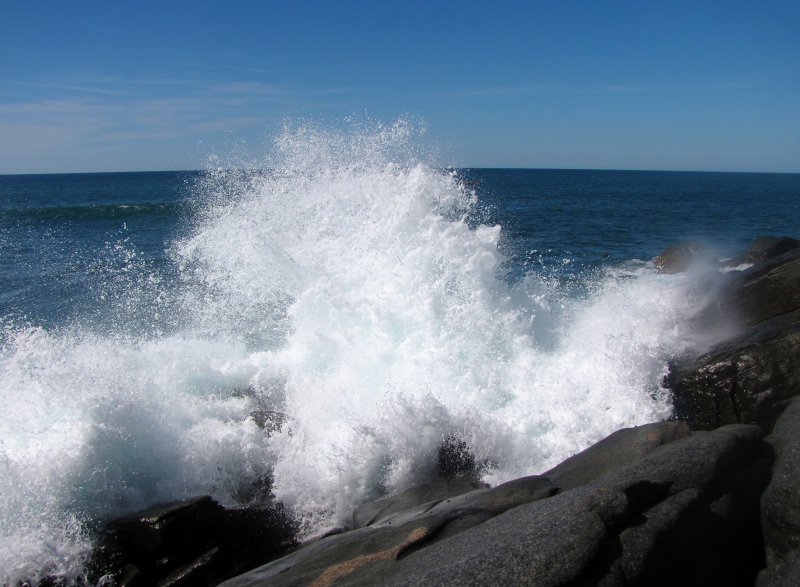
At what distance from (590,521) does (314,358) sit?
6798mm

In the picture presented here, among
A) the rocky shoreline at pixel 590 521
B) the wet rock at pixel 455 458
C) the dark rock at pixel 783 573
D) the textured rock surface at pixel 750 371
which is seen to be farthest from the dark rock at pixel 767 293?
the dark rock at pixel 783 573

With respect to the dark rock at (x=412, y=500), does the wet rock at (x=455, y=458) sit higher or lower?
higher

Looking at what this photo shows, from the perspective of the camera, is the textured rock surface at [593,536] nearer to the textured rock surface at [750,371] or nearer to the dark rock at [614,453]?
the dark rock at [614,453]

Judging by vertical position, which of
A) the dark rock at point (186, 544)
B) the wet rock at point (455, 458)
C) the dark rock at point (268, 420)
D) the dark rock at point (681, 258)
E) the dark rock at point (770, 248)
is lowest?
the dark rock at point (186, 544)

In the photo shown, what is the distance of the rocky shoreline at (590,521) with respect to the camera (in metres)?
3.70

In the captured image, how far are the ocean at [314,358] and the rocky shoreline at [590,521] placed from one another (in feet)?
1.55

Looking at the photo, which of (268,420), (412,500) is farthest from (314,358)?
(412,500)

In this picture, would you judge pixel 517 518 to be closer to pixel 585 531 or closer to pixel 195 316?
pixel 585 531

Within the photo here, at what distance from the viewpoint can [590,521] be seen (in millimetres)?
3828

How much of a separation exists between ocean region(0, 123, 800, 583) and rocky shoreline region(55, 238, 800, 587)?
47 cm

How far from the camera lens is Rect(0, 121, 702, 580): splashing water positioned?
6.66 meters

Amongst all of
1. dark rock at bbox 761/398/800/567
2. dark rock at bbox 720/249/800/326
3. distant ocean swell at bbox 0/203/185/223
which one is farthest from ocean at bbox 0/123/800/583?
distant ocean swell at bbox 0/203/185/223

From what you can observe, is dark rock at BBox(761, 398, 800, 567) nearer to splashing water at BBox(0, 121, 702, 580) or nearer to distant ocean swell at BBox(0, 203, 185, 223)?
splashing water at BBox(0, 121, 702, 580)

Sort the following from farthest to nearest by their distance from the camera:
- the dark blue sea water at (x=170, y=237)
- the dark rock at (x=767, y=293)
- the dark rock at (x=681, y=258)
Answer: the dark rock at (x=681, y=258)
the dark blue sea water at (x=170, y=237)
the dark rock at (x=767, y=293)
